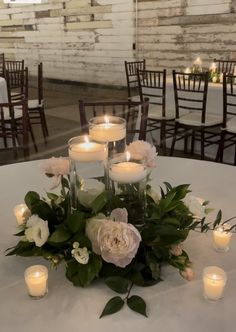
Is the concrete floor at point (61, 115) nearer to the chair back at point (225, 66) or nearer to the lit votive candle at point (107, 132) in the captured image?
the chair back at point (225, 66)

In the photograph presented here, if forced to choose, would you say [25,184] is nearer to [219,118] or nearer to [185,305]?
[185,305]

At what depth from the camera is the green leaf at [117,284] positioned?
0.94 m

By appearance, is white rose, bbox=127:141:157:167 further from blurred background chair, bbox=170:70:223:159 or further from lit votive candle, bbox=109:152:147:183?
blurred background chair, bbox=170:70:223:159

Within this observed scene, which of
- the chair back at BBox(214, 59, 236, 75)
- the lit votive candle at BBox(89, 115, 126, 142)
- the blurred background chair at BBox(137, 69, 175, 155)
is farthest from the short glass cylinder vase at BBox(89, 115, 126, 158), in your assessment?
the chair back at BBox(214, 59, 236, 75)

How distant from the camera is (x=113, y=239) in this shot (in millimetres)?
892

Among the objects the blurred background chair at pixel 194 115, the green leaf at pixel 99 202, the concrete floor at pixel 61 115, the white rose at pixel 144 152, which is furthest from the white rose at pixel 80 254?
the blurred background chair at pixel 194 115

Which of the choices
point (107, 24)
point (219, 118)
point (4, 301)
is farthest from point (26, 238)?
point (107, 24)

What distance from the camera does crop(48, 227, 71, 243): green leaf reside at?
0.98 m

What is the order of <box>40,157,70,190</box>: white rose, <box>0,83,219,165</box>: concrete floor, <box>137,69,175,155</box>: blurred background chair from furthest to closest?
<box>0,83,219,165</box>: concrete floor, <box>137,69,175,155</box>: blurred background chair, <box>40,157,70,190</box>: white rose

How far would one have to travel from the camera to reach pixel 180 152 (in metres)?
4.38

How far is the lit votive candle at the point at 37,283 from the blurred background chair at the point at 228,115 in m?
2.87

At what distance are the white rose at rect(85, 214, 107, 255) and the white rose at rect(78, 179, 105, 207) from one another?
0.24 feet

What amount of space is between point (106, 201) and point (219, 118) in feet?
10.2

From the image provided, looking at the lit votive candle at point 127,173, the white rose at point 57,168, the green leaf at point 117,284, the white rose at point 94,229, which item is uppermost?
the lit votive candle at point 127,173
